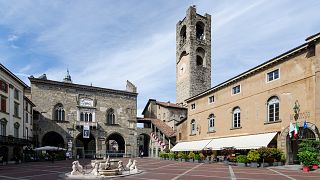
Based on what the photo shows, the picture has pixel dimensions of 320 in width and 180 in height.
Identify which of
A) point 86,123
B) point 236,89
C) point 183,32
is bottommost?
point 86,123

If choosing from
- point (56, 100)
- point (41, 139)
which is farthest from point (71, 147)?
point (56, 100)

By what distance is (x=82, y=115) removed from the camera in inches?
2088

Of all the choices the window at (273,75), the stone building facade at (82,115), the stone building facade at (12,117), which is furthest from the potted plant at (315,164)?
the stone building facade at (82,115)

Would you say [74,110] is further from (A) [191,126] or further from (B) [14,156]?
(A) [191,126]

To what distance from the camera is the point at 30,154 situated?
43.6 metres

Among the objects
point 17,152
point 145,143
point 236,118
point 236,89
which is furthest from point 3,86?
point 145,143

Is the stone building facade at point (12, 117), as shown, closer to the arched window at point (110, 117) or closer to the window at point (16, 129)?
the window at point (16, 129)

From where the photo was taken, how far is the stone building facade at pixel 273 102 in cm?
2500

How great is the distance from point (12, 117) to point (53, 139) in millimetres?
17287

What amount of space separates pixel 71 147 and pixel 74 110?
6039 millimetres

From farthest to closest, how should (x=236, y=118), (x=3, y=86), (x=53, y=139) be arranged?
1. (x=53, y=139)
2. (x=3, y=86)
3. (x=236, y=118)

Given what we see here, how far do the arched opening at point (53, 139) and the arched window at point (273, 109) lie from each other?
34252mm

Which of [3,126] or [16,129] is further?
[16,129]

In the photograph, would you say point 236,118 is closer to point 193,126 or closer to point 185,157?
point 185,157
